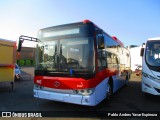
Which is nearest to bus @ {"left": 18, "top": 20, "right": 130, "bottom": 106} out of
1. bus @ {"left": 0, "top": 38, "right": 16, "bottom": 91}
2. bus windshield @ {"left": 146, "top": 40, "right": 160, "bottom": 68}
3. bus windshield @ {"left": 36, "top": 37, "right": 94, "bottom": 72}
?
bus windshield @ {"left": 36, "top": 37, "right": 94, "bottom": 72}

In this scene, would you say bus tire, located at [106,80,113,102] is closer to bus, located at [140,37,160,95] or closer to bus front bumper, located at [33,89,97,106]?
bus, located at [140,37,160,95]

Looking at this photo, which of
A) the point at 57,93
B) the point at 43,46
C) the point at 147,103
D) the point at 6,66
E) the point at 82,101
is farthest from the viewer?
the point at 6,66

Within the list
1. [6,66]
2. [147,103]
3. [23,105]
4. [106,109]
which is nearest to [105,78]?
[106,109]

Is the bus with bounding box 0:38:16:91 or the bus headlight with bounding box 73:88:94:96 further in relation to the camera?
the bus with bounding box 0:38:16:91

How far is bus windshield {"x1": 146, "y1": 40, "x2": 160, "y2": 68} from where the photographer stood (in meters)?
9.01

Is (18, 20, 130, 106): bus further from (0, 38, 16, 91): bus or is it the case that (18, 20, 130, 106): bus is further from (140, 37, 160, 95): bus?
(0, 38, 16, 91): bus

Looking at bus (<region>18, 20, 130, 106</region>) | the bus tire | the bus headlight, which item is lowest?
the bus tire

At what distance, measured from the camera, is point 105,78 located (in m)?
8.04

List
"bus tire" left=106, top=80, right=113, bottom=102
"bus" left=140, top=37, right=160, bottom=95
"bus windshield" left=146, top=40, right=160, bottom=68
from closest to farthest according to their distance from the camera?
"bus tire" left=106, top=80, right=113, bottom=102, "bus" left=140, top=37, right=160, bottom=95, "bus windshield" left=146, top=40, right=160, bottom=68

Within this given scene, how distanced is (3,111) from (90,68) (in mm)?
3486

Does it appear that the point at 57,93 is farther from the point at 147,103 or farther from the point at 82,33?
the point at 147,103

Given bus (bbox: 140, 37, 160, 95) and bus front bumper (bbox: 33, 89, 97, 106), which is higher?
bus (bbox: 140, 37, 160, 95)

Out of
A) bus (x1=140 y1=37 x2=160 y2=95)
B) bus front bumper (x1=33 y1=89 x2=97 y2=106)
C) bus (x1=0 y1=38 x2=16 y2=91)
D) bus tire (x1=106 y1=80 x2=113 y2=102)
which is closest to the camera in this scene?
bus front bumper (x1=33 y1=89 x2=97 y2=106)

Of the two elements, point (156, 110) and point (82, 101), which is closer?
point (82, 101)
